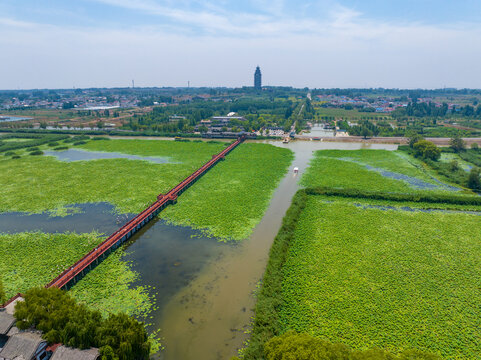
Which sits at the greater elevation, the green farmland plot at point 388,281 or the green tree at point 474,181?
the green tree at point 474,181

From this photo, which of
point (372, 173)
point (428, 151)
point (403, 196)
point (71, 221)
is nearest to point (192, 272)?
point (71, 221)

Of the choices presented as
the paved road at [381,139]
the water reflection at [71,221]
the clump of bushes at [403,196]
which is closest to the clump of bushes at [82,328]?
the water reflection at [71,221]

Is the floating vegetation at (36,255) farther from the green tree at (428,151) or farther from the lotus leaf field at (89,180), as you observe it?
the green tree at (428,151)

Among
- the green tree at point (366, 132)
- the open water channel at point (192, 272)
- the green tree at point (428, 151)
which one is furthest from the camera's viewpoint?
the green tree at point (366, 132)

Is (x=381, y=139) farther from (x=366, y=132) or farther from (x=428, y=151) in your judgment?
(x=428, y=151)

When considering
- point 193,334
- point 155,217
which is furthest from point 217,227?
point 193,334

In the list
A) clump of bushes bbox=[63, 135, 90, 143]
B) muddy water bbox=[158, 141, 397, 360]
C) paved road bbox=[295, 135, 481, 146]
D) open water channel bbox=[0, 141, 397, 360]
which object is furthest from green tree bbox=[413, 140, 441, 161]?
clump of bushes bbox=[63, 135, 90, 143]

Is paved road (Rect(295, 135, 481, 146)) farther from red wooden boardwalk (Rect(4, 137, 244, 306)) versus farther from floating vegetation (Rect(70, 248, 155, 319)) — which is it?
floating vegetation (Rect(70, 248, 155, 319))
